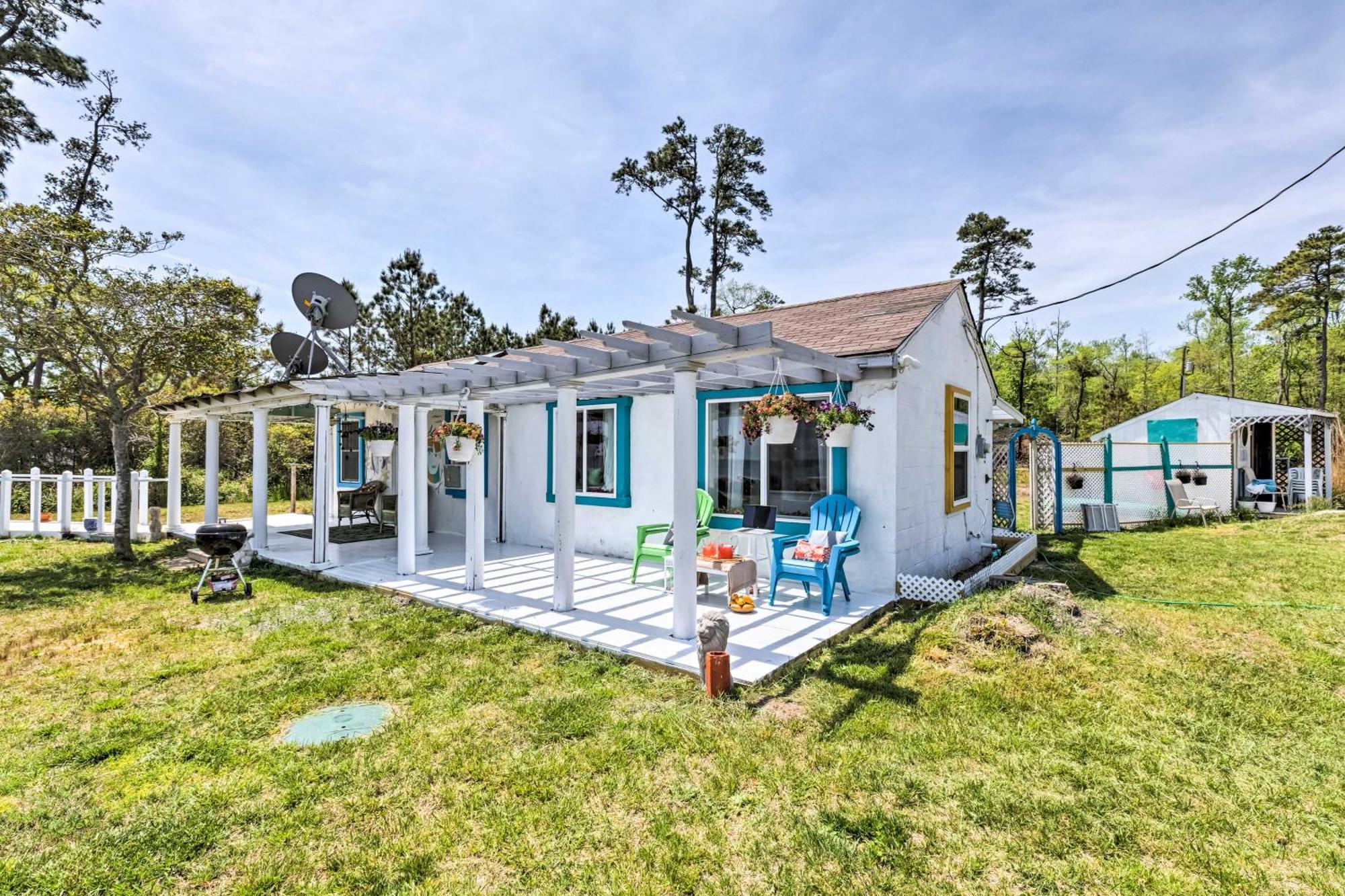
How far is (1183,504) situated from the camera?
12078mm

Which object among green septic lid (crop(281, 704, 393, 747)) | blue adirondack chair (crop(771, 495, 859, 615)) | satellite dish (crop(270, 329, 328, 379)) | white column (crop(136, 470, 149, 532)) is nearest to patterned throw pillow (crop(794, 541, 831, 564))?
blue adirondack chair (crop(771, 495, 859, 615))

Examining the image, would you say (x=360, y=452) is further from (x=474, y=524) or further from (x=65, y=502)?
(x=474, y=524)

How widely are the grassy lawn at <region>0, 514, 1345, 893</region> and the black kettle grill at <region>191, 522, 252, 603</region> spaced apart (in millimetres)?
1059

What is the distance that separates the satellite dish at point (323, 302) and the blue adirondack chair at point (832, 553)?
20.8 feet

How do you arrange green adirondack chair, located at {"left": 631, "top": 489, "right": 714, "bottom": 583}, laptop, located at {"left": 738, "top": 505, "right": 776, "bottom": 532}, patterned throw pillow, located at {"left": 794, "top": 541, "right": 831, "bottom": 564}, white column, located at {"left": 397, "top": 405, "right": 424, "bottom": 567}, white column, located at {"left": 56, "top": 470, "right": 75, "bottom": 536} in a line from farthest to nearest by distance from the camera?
white column, located at {"left": 56, "top": 470, "right": 75, "bottom": 536}
white column, located at {"left": 397, "top": 405, "right": 424, "bottom": 567}
laptop, located at {"left": 738, "top": 505, "right": 776, "bottom": 532}
green adirondack chair, located at {"left": 631, "top": 489, "right": 714, "bottom": 583}
patterned throw pillow, located at {"left": 794, "top": 541, "right": 831, "bottom": 564}

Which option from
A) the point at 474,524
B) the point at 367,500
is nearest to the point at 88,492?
the point at 367,500

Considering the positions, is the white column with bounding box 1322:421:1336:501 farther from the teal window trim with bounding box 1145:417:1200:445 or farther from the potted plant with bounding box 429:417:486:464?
the potted plant with bounding box 429:417:486:464

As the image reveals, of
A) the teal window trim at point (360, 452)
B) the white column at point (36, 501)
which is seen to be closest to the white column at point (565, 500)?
the teal window trim at point (360, 452)

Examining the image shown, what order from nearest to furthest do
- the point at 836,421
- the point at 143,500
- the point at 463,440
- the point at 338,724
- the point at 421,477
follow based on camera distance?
the point at 338,724 → the point at 836,421 → the point at 463,440 → the point at 421,477 → the point at 143,500

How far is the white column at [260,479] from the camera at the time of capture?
26.1 feet

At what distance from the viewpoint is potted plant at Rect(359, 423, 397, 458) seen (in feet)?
25.1

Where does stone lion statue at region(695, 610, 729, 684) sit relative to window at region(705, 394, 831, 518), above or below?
below

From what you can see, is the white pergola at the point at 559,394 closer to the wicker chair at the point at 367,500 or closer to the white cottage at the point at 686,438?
the white cottage at the point at 686,438

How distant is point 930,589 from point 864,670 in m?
2.01
